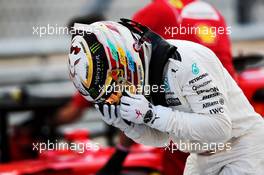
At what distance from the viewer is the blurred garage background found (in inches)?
182

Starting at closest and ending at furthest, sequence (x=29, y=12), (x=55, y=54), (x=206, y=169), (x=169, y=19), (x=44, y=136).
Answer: (x=206, y=169)
(x=169, y=19)
(x=44, y=136)
(x=55, y=54)
(x=29, y=12)

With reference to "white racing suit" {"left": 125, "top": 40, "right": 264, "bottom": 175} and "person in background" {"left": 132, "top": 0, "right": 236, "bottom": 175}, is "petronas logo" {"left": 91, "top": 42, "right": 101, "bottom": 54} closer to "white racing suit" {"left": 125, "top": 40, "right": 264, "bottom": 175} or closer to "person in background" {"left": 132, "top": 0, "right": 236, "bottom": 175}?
Answer: "white racing suit" {"left": 125, "top": 40, "right": 264, "bottom": 175}

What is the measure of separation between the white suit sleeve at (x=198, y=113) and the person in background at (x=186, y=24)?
0.90 m

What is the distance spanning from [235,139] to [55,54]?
3627 millimetres

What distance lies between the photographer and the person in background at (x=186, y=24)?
134 inches

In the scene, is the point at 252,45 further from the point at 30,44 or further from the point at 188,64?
the point at 188,64

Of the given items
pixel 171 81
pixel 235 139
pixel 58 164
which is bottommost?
pixel 58 164

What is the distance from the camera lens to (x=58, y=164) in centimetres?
408

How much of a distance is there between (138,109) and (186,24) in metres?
1.05

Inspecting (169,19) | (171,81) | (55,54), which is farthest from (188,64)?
(55,54)

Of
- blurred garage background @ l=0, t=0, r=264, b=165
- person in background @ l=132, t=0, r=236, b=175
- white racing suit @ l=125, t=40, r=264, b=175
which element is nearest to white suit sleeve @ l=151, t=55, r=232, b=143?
white racing suit @ l=125, t=40, r=264, b=175

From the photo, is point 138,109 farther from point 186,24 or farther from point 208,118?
point 186,24

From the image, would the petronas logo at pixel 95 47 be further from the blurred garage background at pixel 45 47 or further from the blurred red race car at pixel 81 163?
the blurred garage background at pixel 45 47

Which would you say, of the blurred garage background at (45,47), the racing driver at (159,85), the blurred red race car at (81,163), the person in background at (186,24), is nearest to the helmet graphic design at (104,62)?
the racing driver at (159,85)
